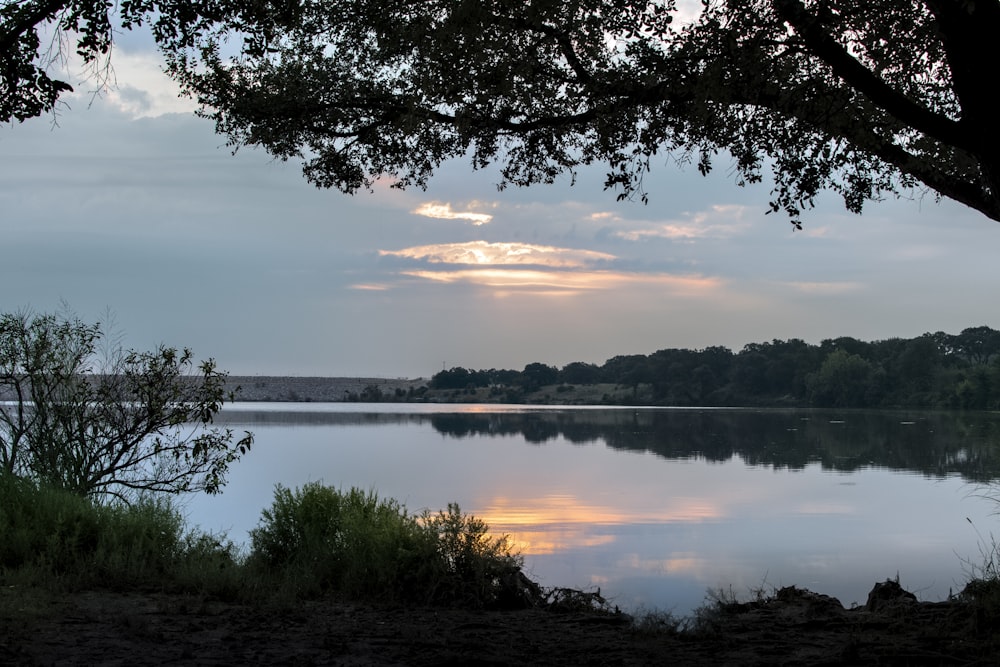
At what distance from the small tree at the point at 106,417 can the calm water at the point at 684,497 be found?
108 cm

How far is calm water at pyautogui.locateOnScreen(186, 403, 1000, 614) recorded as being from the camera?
13523 millimetres

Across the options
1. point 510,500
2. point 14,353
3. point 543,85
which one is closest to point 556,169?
point 543,85

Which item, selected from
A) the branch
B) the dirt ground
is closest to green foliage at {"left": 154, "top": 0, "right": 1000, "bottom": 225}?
the branch

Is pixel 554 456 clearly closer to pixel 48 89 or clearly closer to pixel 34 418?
pixel 34 418

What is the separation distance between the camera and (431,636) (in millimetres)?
6324

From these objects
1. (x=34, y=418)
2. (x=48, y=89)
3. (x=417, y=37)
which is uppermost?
(x=417, y=37)

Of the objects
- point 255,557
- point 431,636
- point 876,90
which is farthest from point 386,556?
point 876,90

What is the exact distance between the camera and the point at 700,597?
37.5 feet

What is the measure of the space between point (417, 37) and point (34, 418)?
697 centimetres

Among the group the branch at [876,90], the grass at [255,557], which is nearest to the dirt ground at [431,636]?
the grass at [255,557]

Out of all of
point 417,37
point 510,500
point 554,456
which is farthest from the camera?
point 554,456

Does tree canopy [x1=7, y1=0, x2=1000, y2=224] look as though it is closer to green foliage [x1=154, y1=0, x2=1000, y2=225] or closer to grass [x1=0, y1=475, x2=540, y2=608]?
green foliage [x1=154, y1=0, x2=1000, y2=225]

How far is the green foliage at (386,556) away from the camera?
7836 mm

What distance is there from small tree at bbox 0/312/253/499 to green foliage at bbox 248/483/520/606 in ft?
6.81
